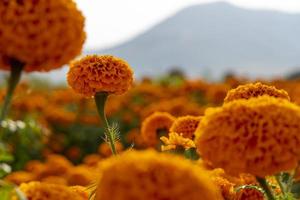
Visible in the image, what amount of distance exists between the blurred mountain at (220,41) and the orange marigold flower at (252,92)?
11223cm

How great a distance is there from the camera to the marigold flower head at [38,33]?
1958 mm

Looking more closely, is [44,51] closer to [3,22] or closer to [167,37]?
[3,22]

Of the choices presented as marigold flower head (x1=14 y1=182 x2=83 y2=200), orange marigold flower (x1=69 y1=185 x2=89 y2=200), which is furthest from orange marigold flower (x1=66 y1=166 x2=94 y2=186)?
marigold flower head (x1=14 y1=182 x2=83 y2=200)

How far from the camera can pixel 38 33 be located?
1.97 m

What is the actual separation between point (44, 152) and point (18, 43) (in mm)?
8327

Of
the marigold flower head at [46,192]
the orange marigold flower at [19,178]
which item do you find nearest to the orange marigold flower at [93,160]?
the orange marigold flower at [19,178]

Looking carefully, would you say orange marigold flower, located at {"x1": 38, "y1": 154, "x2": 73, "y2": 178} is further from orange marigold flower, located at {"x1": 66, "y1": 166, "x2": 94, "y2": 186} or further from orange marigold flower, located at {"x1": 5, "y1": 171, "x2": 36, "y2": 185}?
orange marigold flower, located at {"x1": 5, "y1": 171, "x2": 36, "y2": 185}

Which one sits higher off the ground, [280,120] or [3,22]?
[3,22]

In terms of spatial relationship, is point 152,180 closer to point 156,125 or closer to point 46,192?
point 46,192

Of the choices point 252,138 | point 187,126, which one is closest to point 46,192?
point 252,138

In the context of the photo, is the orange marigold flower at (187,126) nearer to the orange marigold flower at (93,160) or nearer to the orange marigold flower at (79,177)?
the orange marigold flower at (79,177)

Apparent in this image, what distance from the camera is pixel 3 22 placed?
1971 mm

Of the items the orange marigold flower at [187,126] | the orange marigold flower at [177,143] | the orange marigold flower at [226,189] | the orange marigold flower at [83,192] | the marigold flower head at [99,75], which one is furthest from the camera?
the orange marigold flower at [187,126]

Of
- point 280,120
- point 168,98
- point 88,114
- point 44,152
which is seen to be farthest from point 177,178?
point 88,114
